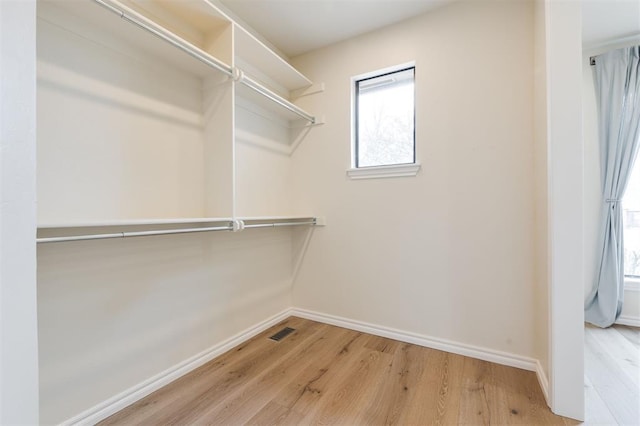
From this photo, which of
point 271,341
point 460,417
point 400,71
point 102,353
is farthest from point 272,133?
point 460,417

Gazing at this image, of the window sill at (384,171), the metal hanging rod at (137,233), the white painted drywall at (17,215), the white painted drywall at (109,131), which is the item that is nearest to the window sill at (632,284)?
the window sill at (384,171)

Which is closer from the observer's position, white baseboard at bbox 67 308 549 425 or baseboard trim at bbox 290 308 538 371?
white baseboard at bbox 67 308 549 425

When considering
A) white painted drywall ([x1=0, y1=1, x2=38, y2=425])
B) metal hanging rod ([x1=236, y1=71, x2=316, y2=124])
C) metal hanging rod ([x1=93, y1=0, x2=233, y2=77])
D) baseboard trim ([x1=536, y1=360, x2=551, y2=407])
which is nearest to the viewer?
white painted drywall ([x1=0, y1=1, x2=38, y2=425])

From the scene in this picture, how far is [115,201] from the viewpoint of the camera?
54.2 inches

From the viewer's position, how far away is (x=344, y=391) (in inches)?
60.0

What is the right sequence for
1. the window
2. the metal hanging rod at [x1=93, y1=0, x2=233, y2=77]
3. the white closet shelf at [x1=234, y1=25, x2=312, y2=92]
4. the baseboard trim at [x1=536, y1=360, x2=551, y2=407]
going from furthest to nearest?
the window < the white closet shelf at [x1=234, y1=25, x2=312, y2=92] < the baseboard trim at [x1=536, y1=360, x2=551, y2=407] < the metal hanging rod at [x1=93, y1=0, x2=233, y2=77]

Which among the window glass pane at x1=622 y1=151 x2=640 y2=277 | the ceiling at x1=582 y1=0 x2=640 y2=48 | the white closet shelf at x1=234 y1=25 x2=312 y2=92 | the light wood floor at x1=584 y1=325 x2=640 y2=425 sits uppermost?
the ceiling at x1=582 y1=0 x2=640 y2=48

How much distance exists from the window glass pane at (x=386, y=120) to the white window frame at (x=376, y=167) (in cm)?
5

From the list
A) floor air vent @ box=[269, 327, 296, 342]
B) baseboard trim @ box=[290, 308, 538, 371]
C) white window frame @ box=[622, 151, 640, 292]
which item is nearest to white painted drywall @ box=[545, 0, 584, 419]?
baseboard trim @ box=[290, 308, 538, 371]

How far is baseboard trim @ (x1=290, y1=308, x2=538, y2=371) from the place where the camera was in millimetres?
1762

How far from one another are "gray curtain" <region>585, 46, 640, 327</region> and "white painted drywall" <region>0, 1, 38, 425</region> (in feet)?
11.9

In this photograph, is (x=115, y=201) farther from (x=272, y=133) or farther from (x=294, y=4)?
(x=294, y=4)

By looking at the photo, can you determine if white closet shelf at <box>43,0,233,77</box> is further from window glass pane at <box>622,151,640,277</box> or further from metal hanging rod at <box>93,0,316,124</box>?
window glass pane at <box>622,151,640,277</box>

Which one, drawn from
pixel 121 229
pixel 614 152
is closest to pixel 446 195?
pixel 614 152
